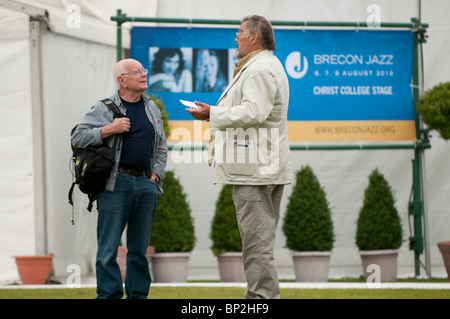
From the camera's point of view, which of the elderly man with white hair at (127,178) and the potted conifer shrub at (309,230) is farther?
the potted conifer shrub at (309,230)

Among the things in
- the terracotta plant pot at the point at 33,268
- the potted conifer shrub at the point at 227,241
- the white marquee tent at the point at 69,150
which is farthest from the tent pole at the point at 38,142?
the potted conifer shrub at the point at 227,241

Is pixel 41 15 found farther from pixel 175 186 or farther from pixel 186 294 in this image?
pixel 186 294

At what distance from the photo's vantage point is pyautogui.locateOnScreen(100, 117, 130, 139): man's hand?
4.41m

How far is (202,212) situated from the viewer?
336 inches

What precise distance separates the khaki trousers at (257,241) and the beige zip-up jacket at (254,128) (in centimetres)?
9

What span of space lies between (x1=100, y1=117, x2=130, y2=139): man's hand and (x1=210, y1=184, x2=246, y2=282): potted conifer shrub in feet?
11.2

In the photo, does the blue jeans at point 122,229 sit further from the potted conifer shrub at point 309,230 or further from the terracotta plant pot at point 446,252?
the terracotta plant pot at point 446,252

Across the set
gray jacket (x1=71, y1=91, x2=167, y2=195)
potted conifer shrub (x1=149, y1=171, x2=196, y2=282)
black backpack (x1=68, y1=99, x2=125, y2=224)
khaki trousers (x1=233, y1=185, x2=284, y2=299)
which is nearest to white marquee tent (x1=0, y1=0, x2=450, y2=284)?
potted conifer shrub (x1=149, y1=171, x2=196, y2=282)

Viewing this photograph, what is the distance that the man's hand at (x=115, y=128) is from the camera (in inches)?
173

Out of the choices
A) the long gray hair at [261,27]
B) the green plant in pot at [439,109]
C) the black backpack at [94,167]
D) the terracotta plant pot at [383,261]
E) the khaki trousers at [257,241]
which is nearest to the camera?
the khaki trousers at [257,241]

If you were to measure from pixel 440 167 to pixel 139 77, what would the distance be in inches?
192

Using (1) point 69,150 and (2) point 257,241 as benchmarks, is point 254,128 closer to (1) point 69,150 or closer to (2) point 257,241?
(2) point 257,241

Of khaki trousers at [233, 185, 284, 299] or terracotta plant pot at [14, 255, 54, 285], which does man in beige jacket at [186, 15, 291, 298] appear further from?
terracotta plant pot at [14, 255, 54, 285]
